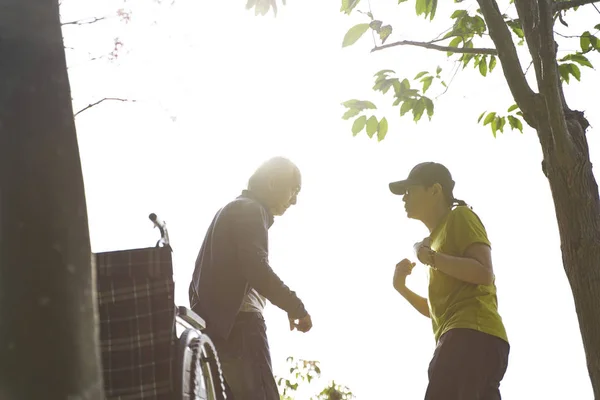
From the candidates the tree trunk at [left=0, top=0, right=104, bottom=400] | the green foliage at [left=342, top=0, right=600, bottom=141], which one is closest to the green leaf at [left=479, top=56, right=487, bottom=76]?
the green foliage at [left=342, top=0, right=600, bottom=141]

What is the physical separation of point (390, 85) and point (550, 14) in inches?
25.5

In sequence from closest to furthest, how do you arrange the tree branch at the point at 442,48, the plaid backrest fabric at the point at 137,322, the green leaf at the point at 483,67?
A: the plaid backrest fabric at the point at 137,322
the tree branch at the point at 442,48
the green leaf at the point at 483,67

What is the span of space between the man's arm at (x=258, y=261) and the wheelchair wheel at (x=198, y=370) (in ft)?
1.19

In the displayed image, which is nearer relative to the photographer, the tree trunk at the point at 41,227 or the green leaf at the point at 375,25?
the tree trunk at the point at 41,227

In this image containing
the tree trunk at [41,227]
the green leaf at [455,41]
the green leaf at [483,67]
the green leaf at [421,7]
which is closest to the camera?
the tree trunk at [41,227]

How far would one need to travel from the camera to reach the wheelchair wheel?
7.32ft

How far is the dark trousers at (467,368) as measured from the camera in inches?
97.1

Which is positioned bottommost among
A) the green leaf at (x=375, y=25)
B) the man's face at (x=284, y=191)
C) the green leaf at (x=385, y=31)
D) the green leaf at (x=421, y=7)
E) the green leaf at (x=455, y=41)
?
the man's face at (x=284, y=191)

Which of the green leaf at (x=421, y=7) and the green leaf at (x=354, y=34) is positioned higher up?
the green leaf at (x=421, y=7)

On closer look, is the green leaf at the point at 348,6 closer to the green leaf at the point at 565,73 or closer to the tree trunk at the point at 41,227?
the green leaf at the point at 565,73

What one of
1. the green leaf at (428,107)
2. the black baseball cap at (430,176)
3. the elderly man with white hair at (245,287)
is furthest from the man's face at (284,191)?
the green leaf at (428,107)

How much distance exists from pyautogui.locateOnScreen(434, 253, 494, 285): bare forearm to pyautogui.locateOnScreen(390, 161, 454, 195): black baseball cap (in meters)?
0.40

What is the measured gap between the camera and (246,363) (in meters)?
2.74

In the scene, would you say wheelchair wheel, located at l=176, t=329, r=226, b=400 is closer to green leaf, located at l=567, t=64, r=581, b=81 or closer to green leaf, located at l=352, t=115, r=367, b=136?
green leaf, located at l=352, t=115, r=367, b=136
